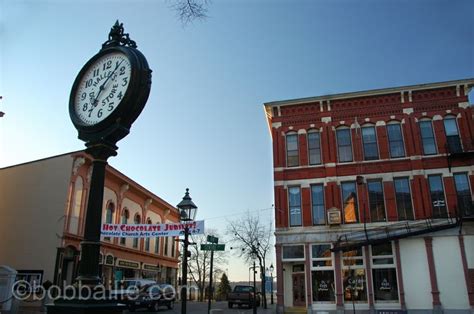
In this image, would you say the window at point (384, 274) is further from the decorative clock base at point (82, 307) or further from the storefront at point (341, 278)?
the decorative clock base at point (82, 307)

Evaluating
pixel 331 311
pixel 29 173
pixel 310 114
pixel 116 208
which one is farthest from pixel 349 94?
pixel 29 173

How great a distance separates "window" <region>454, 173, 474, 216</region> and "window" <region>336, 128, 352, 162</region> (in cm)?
620

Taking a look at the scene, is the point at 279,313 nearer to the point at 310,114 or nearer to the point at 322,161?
the point at 322,161

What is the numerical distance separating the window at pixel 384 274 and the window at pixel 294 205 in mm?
4653

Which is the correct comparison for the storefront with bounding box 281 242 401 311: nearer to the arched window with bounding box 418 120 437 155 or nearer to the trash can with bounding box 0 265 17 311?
the arched window with bounding box 418 120 437 155

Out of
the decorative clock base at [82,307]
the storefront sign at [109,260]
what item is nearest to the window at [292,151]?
the storefront sign at [109,260]

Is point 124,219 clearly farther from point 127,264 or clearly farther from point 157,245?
point 157,245

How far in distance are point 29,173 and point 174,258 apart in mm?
21823

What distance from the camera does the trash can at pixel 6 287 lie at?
1570 cm

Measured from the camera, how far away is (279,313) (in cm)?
2342

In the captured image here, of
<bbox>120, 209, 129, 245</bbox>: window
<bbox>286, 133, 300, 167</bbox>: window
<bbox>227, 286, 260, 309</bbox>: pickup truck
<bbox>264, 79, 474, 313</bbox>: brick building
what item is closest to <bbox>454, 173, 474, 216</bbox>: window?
<bbox>264, 79, 474, 313</bbox>: brick building

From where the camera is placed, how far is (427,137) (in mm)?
24922

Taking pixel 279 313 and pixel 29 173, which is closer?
pixel 279 313

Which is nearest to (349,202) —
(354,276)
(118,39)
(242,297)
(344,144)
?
(344,144)
